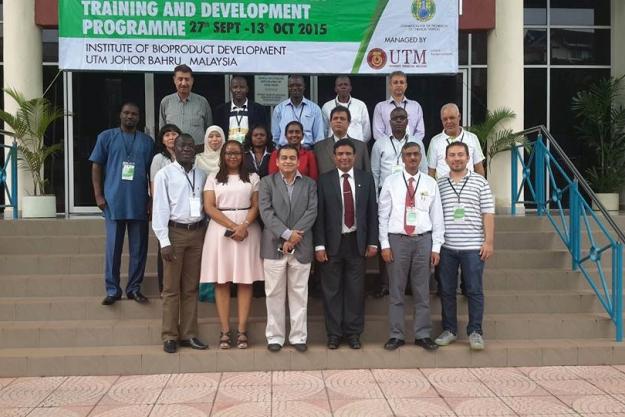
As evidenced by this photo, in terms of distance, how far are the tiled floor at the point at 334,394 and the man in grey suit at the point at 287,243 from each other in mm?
420

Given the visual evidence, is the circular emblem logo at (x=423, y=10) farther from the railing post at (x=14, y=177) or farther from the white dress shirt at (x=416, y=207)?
the railing post at (x=14, y=177)

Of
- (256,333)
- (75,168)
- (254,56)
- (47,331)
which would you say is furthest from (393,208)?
(75,168)

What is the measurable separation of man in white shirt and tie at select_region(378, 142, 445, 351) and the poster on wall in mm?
3391

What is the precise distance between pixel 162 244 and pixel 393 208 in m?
1.99

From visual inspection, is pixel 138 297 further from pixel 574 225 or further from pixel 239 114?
pixel 574 225

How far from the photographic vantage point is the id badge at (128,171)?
18.7 feet

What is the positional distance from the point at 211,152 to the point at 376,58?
140 inches

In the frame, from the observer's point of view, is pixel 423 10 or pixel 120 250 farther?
pixel 423 10

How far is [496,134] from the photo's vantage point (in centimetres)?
916

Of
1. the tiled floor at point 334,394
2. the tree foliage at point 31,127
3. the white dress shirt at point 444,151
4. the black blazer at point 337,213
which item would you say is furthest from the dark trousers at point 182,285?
the tree foliage at point 31,127

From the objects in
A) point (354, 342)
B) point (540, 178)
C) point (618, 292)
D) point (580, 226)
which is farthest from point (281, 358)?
point (540, 178)

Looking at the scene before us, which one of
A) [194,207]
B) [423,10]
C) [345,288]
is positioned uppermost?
[423,10]

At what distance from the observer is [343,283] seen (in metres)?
5.43

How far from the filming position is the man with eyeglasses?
5.77m
